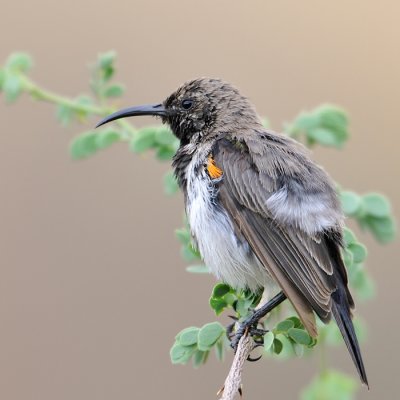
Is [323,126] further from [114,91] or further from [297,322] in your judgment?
[297,322]

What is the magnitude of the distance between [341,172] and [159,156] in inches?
152

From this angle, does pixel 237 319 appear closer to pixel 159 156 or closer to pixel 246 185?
pixel 246 185

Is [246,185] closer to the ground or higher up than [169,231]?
closer to the ground

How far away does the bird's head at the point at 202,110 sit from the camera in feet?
16.0

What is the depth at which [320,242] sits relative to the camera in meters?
4.23

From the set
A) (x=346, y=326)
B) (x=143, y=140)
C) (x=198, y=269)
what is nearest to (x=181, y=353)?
(x=198, y=269)

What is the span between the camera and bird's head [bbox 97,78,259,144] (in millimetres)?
4887

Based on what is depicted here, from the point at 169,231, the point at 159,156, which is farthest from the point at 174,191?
the point at 169,231

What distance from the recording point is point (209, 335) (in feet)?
11.7

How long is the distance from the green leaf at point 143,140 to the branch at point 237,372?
0.98m

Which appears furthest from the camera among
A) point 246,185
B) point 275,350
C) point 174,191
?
point 174,191

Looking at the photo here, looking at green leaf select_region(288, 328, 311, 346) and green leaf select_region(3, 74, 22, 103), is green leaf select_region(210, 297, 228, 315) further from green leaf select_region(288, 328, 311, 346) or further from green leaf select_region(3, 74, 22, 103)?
green leaf select_region(3, 74, 22, 103)

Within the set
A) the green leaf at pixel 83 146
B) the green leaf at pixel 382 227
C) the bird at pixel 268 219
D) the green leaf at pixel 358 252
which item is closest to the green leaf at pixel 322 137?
the bird at pixel 268 219

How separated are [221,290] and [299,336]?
1.59 ft
